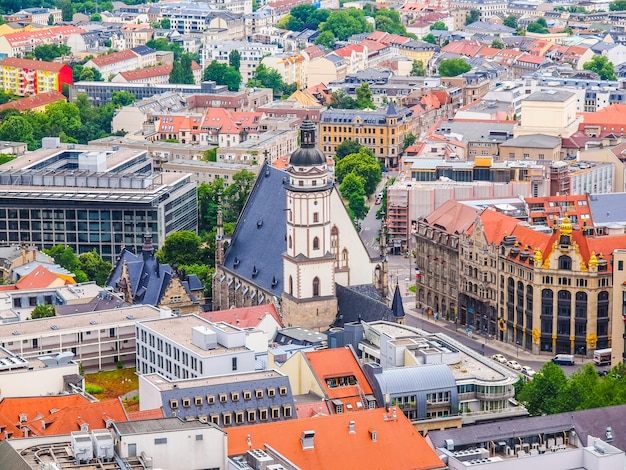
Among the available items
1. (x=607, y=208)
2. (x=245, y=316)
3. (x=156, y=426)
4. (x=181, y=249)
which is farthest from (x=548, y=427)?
(x=181, y=249)

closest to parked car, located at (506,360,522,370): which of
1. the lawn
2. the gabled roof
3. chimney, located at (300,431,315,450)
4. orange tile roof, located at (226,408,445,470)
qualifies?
the gabled roof

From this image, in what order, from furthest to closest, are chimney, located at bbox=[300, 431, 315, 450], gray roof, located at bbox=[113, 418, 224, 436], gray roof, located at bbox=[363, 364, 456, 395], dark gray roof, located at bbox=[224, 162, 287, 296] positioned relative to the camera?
dark gray roof, located at bbox=[224, 162, 287, 296] → gray roof, located at bbox=[363, 364, 456, 395] → chimney, located at bbox=[300, 431, 315, 450] → gray roof, located at bbox=[113, 418, 224, 436]

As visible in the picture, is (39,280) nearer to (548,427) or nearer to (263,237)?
(263,237)

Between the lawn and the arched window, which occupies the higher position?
the arched window

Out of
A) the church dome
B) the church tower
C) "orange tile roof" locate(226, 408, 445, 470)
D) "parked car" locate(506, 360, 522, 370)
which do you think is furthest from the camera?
"parked car" locate(506, 360, 522, 370)

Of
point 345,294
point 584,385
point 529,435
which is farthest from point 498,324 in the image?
point 529,435

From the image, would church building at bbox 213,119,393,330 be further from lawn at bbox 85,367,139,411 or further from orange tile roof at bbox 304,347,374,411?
orange tile roof at bbox 304,347,374,411

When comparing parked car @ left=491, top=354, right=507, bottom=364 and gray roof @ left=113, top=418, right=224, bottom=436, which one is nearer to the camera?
gray roof @ left=113, top=418, right=224, bottom=436

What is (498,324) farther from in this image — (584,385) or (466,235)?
(584,385)
